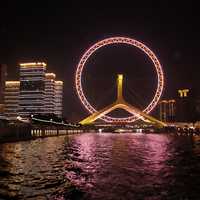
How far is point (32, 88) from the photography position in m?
165

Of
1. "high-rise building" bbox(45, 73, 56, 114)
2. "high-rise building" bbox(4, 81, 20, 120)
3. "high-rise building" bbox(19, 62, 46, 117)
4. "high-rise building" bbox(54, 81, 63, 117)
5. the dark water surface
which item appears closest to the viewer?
the dark water surface

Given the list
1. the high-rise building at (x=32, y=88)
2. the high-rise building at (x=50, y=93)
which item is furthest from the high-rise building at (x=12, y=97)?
the high-rise building at (x=50, y=93)

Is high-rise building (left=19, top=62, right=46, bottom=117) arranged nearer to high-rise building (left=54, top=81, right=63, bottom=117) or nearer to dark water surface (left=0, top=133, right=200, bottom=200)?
high-rise building (left=54, top=81, right=63, bottom=117)

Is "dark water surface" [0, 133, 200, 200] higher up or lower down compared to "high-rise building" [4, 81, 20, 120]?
lower down

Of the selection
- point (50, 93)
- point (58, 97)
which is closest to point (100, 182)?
point (50, 93)

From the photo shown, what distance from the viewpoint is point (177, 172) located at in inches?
784

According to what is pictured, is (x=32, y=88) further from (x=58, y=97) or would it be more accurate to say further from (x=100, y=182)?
(x=100, y=182)

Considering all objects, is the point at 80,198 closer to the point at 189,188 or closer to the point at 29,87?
the point at 189,188

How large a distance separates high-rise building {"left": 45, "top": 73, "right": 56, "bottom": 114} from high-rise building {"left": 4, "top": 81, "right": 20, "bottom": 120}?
1235cm

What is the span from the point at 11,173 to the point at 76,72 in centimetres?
6721

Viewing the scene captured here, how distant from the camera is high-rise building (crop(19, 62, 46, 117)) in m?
162

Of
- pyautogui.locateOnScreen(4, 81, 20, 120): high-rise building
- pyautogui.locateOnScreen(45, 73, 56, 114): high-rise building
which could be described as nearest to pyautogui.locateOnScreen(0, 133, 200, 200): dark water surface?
pyautogui.locateOnScreen(4, 81, 20, 120): high-rise building

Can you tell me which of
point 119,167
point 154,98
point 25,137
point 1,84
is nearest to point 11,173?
point 119,167

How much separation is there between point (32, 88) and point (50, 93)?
10700 mm
